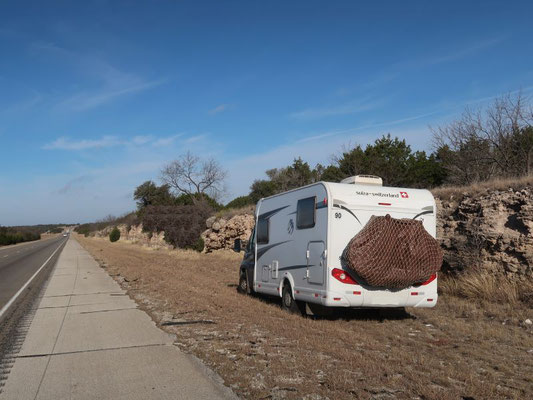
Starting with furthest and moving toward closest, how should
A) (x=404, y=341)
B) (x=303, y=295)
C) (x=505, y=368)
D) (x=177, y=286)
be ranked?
(x=177, y=286) → (x=303, y=295) → (x=404, y=341) → (x=505, y=368)

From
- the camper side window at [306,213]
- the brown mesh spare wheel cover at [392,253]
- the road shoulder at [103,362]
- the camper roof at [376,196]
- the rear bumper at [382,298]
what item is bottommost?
the road shoulder at [103,362]

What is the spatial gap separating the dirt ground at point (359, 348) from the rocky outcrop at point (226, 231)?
20689 mm

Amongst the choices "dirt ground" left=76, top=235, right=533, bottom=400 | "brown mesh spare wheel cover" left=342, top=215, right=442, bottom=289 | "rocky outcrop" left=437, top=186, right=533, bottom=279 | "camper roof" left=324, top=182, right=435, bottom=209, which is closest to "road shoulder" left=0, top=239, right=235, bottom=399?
"dirt ground" left=76, top=235, right=533, bottom=400

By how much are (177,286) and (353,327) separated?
24.4 ft

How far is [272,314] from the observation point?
1059 cm

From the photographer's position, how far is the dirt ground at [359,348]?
18.5 feet

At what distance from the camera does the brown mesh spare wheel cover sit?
9.05m

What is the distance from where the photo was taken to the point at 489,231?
1295 cm

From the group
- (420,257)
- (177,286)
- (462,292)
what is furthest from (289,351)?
(177,286)

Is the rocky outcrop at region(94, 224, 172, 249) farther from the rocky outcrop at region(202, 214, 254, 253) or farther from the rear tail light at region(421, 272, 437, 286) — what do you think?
the rear tail light at region(421, 272, 437, 286)

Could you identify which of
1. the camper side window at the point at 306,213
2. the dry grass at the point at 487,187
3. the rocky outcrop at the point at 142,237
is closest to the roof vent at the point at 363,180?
the camper side window at the point at 306,213

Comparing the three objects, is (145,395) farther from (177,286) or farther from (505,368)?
(177,286)

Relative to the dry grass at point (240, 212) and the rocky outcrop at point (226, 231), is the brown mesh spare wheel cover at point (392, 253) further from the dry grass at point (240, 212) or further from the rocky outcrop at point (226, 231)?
the dry grass at point (240, 212)

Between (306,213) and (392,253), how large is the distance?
196 centimetres
